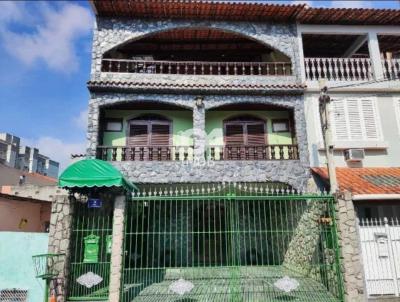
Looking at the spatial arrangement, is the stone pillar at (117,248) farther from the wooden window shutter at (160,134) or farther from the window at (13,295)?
the wooden window shutter at (160,134)

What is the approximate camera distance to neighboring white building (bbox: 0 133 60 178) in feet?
110

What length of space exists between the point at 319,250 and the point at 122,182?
18.8ft

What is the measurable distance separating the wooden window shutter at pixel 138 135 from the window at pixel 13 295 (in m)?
7.47

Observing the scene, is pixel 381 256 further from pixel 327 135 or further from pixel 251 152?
pixel 251 152

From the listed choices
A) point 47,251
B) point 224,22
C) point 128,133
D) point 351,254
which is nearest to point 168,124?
point 128,133

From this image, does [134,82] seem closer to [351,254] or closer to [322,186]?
[322,186]

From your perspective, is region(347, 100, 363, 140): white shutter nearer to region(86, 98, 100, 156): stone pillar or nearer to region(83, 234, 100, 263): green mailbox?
region(86, 98, 100, 156): stone pillar

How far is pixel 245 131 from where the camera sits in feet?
47.2

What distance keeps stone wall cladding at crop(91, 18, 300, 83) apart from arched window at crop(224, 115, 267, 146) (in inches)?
75.0

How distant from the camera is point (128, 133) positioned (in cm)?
1398

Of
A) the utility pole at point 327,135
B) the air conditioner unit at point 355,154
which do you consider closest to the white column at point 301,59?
the air conditioner unit at point 355,154

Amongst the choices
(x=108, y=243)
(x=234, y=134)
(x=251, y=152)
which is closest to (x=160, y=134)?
(x=234, y=134)

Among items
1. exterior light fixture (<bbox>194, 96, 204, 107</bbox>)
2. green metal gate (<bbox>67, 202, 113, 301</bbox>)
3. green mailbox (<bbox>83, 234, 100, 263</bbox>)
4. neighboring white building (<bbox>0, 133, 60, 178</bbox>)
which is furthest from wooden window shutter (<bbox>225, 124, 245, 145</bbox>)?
neighboring white building (<bbox>0, 133, 60, 178</bbox>)

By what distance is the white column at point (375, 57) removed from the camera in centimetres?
1356
